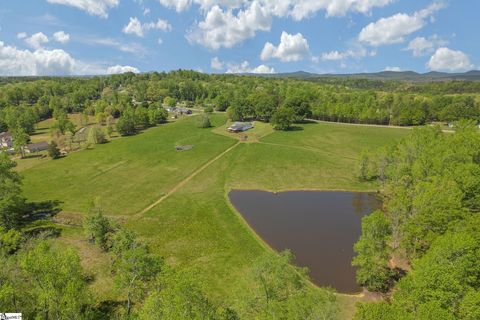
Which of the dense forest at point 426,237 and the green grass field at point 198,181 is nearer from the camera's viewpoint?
the dense forest at point 426,237

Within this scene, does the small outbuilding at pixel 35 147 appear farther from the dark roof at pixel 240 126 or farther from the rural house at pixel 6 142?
the dark roof at pixel 240 126

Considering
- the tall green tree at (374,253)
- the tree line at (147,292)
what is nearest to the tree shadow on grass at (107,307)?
the tree line at (147,292)

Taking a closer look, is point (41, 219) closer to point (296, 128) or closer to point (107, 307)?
point (107, 307)

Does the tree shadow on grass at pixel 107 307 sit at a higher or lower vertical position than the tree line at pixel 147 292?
lower

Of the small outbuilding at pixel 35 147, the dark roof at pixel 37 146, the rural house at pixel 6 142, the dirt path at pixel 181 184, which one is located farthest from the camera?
the rural house at pixel 6 142

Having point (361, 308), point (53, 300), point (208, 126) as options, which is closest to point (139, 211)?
point (53, 300)
